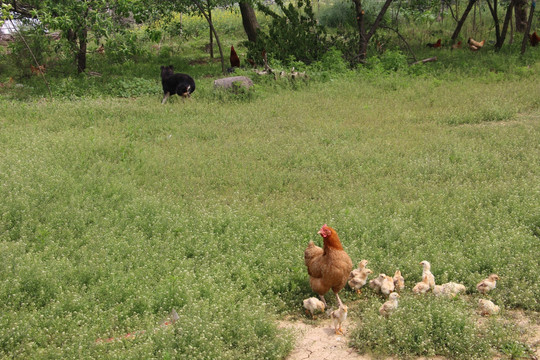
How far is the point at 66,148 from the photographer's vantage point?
973 cm

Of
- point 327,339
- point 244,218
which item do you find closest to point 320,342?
point 327,339

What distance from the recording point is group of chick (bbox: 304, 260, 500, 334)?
5219mm

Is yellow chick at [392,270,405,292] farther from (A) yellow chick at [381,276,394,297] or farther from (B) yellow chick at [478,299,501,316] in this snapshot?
(B) yellow chick at [478,299,501,316]

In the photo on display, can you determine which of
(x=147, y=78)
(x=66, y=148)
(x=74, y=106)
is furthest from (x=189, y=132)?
(x=147, y=78)

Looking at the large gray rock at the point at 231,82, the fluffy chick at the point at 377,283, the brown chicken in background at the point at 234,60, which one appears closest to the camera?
the fluffy chick at the point at 377,283

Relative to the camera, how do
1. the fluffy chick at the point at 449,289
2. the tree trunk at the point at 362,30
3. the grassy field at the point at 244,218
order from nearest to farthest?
1. the grassy field at the point at 244,218
2. the fluffy chick at the point at 449,289
3. the tree trunk at the point at 362,30

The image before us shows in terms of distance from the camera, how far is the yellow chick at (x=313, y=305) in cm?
539

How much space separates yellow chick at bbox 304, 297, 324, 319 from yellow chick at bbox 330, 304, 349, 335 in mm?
310

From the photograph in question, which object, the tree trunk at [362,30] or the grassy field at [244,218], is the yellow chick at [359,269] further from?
the tree trunk at [362,30]

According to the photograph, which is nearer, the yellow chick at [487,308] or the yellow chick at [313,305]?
the yellow chick at [487,308]

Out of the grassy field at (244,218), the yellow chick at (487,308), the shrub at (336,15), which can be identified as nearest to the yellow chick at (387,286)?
the grassy field at (244,218)

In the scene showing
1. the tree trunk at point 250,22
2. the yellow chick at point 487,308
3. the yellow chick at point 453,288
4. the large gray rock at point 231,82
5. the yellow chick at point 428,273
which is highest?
the tree trunk at point 250,22

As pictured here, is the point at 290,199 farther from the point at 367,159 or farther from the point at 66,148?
the point at 66,148

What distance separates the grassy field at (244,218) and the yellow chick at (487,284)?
141mm
